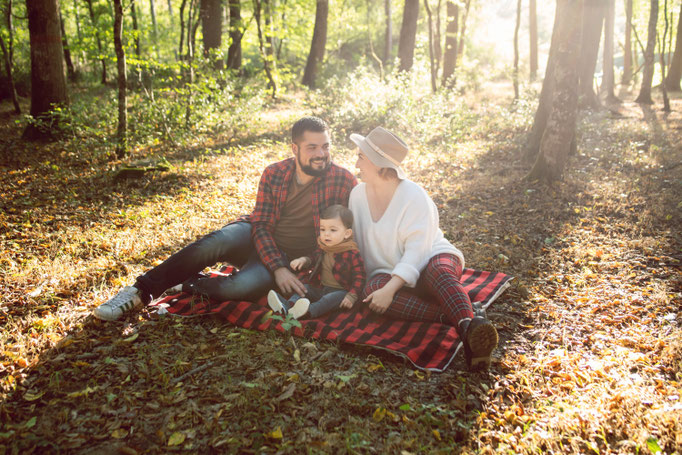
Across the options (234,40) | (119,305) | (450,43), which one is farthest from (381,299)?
(450,43)

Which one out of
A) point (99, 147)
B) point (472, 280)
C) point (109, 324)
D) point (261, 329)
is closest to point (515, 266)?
point (472, 280)

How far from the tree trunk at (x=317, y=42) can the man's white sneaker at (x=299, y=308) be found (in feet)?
52.0

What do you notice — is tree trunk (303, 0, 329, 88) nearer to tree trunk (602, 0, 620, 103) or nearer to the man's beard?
tree trunk (602, 0, 620, 103)

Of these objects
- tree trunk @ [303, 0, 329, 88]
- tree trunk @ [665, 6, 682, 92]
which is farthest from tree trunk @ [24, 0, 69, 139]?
tree trunk @ [665, 6, 682, 92]

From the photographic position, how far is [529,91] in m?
13.0

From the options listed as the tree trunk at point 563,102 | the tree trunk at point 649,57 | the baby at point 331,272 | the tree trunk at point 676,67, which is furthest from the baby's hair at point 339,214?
the tree trunk at point 676,67

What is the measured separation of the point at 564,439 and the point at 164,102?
927cm

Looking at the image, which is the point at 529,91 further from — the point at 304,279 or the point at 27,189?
the point at 27,189

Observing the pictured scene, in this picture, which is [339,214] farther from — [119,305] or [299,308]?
[119,305]

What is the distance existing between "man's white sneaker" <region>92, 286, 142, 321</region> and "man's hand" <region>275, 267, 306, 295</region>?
117cm

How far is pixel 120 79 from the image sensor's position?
7746mm

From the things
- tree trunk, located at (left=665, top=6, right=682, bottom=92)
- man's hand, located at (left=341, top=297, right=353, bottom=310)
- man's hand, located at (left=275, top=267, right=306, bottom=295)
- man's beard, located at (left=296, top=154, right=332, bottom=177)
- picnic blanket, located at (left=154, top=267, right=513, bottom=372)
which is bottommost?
picnic blanket, located at (left=154, top=267, right=513, bottom=372)

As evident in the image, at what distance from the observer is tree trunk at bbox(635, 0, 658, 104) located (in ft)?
39.4

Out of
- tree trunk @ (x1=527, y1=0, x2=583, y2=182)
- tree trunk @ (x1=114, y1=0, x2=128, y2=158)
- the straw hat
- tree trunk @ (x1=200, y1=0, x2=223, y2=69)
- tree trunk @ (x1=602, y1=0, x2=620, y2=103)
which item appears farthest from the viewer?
tree trunk @ (x1=602, y1=0, x2=620, y2=103)
